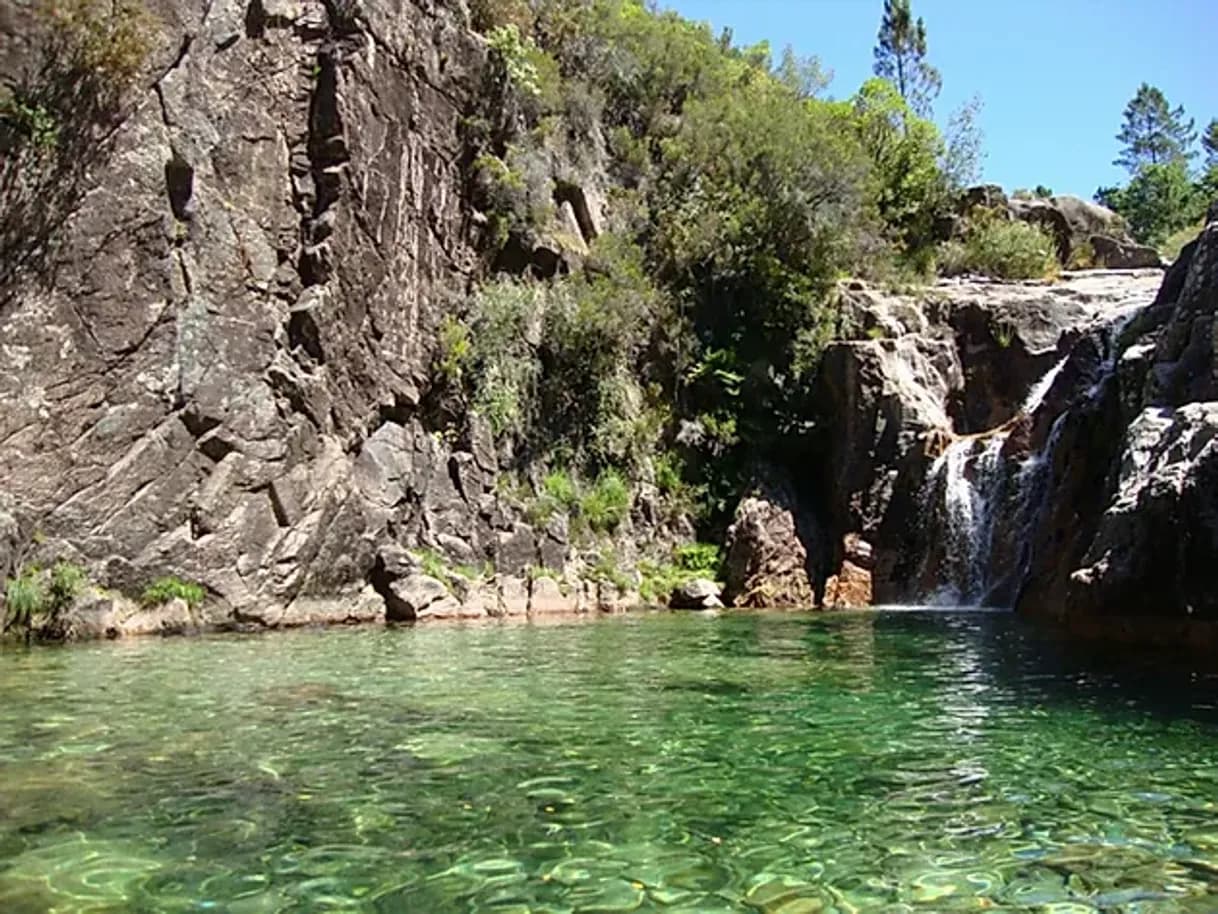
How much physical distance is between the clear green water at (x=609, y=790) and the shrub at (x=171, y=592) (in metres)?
4.98

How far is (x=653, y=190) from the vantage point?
28609 millimetres

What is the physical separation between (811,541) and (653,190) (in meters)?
11.1

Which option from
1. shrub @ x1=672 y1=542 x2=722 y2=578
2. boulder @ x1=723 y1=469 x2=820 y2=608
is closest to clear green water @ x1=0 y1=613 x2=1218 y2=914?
boulder @ x1=723 y1=469 x2=820 y2=608

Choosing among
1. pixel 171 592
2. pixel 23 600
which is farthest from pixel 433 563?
pixel 23 600

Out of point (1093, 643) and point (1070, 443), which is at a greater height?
point (1070, 443)

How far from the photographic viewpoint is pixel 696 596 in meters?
22.0

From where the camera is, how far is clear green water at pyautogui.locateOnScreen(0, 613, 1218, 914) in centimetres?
386

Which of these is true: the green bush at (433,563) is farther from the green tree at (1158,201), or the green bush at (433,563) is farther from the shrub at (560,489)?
the green tree at (1158,201)

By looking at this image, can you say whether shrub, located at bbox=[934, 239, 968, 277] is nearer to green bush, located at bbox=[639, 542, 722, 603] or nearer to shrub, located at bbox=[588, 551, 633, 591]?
green bush, located at bbox=[639, 542, 722, 603]

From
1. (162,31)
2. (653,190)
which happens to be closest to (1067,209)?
(653,190)

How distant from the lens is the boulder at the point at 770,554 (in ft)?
74.3

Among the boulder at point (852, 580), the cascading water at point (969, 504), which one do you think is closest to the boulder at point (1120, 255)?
the cascading water at point (969, 504)

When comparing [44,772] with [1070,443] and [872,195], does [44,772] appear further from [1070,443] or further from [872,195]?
[872,195]

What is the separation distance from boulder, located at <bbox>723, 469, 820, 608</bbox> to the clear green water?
40.9ft
